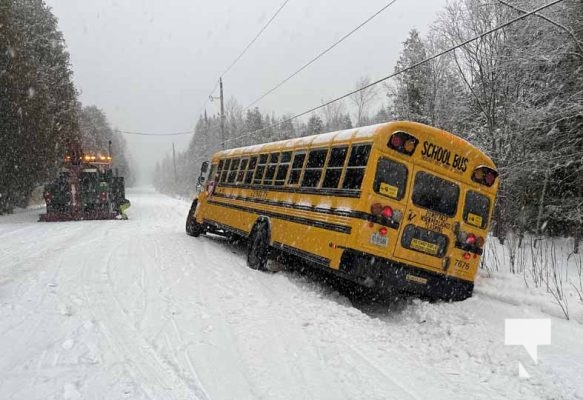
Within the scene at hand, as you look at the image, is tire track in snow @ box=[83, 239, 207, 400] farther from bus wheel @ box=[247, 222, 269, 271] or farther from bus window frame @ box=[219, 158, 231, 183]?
bus window frame @ box=[219, 158, 231, 183]

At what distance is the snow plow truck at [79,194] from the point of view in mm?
18891

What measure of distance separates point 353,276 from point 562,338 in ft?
7.88

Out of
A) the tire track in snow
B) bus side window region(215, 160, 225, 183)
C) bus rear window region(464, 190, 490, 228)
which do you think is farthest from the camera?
bus side window region(215, 160, 225, 183)

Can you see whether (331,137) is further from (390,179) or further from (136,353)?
(136,353)

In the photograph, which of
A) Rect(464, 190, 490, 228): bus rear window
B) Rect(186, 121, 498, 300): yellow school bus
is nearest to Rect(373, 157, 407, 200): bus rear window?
Rect(186, 121, 498, 300): yellow school bus

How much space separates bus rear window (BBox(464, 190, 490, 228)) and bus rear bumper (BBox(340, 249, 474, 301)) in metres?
0.91

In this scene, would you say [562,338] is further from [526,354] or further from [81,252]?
[81,252]

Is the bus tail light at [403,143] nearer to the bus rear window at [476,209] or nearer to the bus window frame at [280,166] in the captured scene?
the bus rear window at [476,209]

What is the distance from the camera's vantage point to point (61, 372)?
399 cm

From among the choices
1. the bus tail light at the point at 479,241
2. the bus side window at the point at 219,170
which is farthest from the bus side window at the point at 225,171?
the bus tail light at the point at 479,241

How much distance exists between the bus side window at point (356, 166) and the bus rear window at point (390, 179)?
8.6 inches

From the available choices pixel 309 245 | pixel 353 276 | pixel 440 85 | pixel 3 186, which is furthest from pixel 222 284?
pixel 440 85

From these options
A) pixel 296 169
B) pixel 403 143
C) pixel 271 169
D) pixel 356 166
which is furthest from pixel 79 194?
pixel 403 143

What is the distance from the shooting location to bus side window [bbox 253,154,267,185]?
32.9ft
